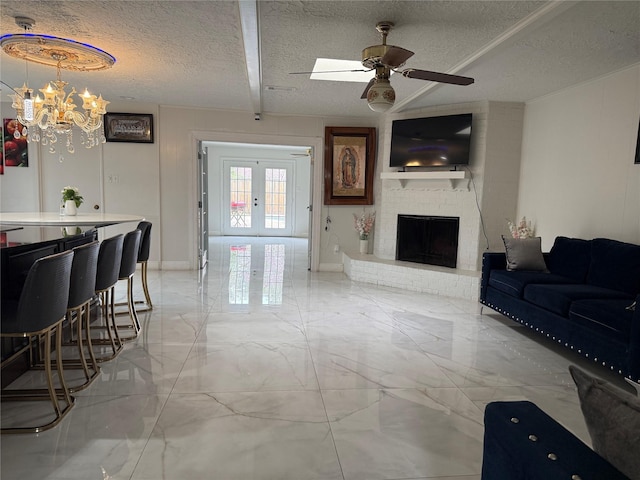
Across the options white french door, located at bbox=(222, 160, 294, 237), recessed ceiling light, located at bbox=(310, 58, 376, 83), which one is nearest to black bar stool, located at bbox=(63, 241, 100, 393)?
recessed ceiling light, located at bbox=(310, 58, 376, 83)

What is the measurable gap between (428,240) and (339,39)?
10.9ft

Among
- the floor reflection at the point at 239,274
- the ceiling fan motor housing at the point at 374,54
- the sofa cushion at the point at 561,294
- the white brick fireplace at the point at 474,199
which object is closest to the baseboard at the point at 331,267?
the white brick fireplace at the point at 474,199

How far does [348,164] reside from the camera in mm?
6391

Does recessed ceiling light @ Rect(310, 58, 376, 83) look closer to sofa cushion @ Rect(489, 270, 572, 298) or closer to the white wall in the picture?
the white wall

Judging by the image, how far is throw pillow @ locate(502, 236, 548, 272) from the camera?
13.2 ft

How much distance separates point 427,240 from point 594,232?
2.14 meters

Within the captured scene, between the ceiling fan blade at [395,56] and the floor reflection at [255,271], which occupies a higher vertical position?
the ceiling fan blade at [395,56]

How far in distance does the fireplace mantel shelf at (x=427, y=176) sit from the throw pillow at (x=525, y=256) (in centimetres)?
145

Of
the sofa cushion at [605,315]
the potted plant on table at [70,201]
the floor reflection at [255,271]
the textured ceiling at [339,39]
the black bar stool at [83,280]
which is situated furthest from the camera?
the floor reflection at [255,271]

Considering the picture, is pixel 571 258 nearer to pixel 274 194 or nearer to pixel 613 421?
pixel 613 421

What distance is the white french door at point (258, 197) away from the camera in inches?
428

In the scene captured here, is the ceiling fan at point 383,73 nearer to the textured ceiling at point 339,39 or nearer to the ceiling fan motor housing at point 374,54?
the ceiling fan motor housing at point 374,54

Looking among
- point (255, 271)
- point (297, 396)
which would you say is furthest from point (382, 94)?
point (255, 271)

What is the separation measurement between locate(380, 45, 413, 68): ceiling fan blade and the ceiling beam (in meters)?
0.93
